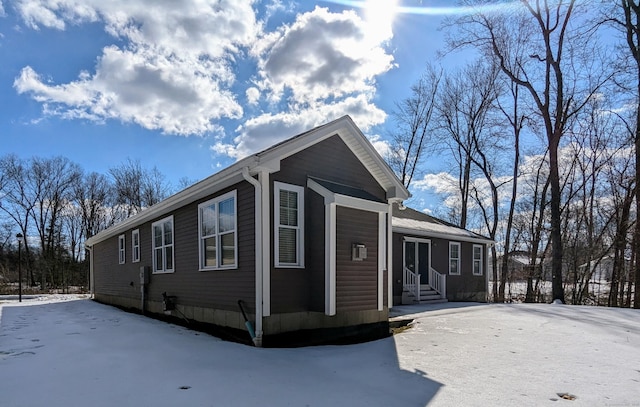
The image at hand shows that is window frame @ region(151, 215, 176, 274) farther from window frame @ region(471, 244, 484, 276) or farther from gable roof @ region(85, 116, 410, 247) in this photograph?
window frame @ region(471, 244, 484, 276)

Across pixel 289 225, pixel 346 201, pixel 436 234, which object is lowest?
pixel 436 234

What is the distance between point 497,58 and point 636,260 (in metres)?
11.2

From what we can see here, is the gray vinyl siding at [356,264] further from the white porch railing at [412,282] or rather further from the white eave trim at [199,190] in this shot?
the white porch railing at [412,282]

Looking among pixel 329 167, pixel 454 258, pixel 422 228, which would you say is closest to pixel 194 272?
pixel 329 167

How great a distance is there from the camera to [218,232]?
294 inches

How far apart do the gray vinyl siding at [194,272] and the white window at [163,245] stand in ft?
0.66

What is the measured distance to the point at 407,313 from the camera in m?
9.92

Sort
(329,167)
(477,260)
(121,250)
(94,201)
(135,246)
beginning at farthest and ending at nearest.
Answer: (94,201), (477,260), (121,250), (135,246), (329,167)

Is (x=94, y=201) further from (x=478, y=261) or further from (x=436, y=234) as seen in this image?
(x=478, y=261)

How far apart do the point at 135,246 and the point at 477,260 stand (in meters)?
13.1

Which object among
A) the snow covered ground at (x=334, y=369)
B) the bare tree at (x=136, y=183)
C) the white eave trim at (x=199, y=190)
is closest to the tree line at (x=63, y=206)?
the bare tree at (x=136, y=183)

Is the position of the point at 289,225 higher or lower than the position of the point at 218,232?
higher

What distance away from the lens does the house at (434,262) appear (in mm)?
12422

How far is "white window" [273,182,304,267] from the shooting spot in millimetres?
6547
